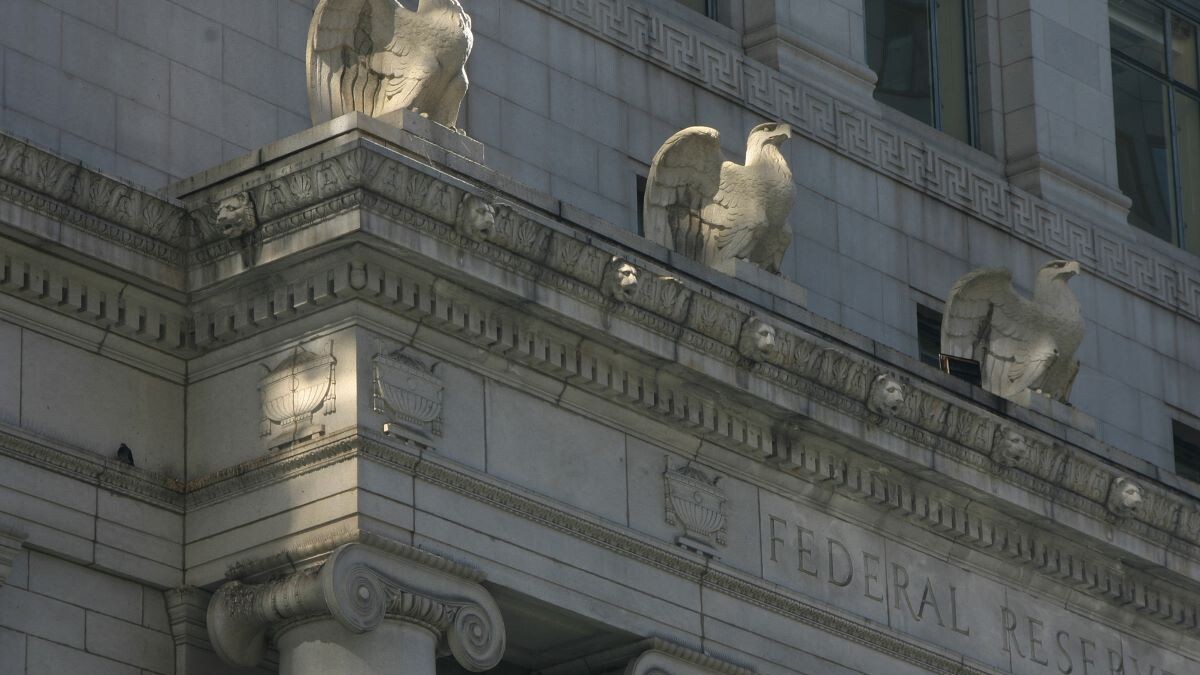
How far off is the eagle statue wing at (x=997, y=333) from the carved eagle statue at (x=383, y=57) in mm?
7226

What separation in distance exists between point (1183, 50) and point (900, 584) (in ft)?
45.2

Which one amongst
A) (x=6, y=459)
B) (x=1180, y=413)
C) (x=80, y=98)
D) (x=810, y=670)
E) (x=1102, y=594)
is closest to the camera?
(x=6, y=459)

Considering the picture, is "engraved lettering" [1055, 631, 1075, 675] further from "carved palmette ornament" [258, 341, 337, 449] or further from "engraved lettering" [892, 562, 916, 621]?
"carved palmette ornament" [258, 341, 337, 449]

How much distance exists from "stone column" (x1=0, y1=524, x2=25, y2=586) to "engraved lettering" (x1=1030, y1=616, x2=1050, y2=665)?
10.5 meters

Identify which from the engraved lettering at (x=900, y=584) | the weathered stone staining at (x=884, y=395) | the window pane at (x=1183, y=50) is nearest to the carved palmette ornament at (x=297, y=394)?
the weathered stone staining at (x=884, y=395)

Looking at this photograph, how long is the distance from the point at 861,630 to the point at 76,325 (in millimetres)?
7614

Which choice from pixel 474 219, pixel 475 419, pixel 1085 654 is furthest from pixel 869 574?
pixel 474 219

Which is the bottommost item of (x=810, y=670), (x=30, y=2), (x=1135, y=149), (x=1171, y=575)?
(x=810, y=670)

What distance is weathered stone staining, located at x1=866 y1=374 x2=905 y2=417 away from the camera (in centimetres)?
3012

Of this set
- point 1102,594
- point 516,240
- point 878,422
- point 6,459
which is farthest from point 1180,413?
point 6,459

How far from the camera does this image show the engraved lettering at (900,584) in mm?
30906

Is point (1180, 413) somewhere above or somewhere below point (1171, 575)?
above

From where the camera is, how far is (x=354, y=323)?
2652cm

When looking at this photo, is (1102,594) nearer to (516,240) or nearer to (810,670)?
(810,670)
